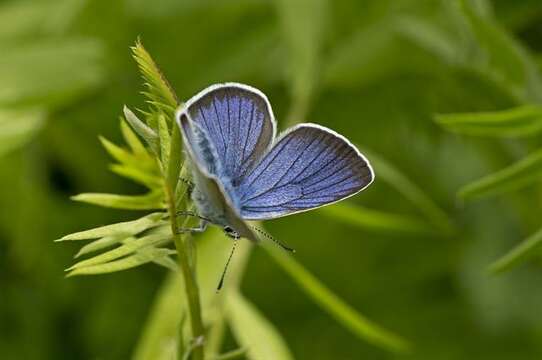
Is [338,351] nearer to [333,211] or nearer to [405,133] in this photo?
[405,133]

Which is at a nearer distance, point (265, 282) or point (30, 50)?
point (30, 50)

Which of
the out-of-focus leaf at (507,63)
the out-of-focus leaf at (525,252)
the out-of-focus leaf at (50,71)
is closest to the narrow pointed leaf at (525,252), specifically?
the out-of-focus leaf at (525,252)

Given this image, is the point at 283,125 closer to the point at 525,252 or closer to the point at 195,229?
the point at 525,252

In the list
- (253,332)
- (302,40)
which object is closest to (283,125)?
(302,40)

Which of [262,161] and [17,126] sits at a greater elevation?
[17,126]

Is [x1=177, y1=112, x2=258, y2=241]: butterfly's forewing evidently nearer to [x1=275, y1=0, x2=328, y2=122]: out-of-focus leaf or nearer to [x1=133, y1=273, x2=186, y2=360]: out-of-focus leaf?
[x1=133, y1=273, x2=186, y2=360]: out-of-focus leaf

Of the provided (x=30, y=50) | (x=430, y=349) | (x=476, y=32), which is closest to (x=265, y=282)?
(x=430, y=349)

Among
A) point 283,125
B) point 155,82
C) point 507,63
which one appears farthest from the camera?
point 283,125
